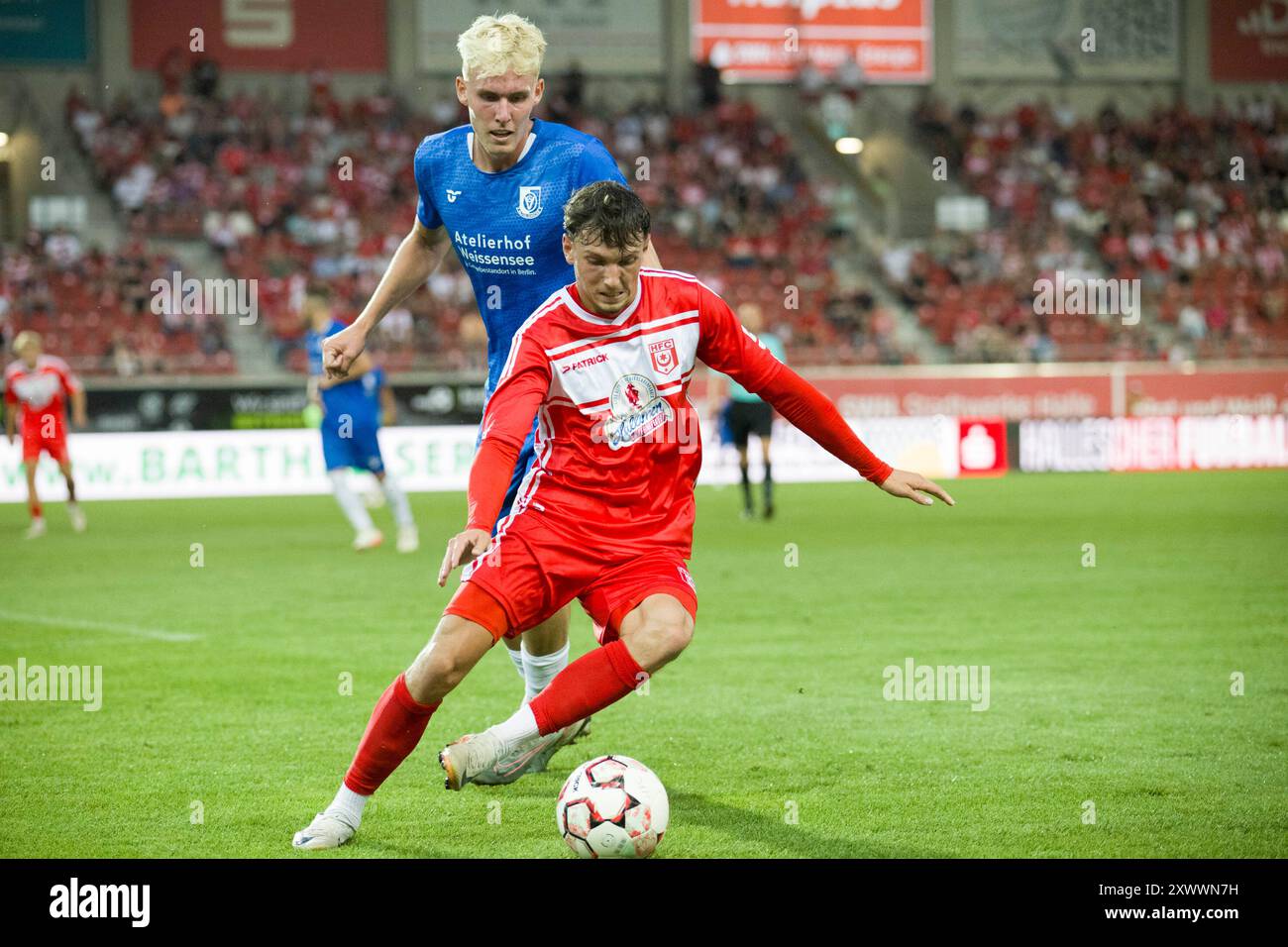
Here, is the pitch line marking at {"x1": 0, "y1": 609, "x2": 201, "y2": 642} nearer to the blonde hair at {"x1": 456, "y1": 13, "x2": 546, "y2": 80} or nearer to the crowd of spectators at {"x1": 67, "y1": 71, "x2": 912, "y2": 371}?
the blonde hair at {"x1": 456, "y1": 13, "x2": 546, "y2": 80}

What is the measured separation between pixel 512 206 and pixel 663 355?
92 cm

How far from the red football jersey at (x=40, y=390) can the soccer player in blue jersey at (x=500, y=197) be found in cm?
1233

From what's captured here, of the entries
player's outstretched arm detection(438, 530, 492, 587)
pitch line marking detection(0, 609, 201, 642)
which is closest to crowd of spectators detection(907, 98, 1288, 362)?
pitch line marking detection(0, 609, 201, 642)

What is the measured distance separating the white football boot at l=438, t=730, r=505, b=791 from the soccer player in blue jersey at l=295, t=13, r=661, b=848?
0.34 metres

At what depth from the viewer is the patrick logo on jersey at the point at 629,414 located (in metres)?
4.85

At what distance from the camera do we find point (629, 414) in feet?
16.0

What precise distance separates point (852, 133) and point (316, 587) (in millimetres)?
25830

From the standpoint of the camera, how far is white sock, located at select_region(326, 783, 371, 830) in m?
4.73

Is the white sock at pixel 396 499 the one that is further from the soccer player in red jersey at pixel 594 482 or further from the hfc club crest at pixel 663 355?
the hfc club crest at pixel 663 355

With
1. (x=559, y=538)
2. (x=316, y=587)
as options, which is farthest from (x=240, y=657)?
(x=559, y=538)

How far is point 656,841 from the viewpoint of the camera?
462cm

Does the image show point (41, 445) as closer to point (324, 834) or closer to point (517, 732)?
point (324, 834)

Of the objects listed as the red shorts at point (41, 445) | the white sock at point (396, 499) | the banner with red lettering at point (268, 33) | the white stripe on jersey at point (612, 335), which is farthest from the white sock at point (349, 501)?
the banner with red lettering at point (268, 33)

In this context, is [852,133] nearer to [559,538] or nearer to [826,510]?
[826,510]
